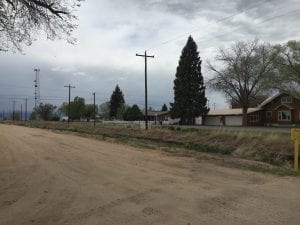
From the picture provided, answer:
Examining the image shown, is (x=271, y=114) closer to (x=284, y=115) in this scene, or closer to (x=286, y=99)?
(x=284, y=115)

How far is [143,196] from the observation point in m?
9.57

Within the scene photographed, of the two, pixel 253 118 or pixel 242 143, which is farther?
pixel 253 118

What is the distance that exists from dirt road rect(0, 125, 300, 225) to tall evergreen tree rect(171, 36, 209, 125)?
6030 centimetres

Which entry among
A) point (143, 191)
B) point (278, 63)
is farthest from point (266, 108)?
point (143, 191)

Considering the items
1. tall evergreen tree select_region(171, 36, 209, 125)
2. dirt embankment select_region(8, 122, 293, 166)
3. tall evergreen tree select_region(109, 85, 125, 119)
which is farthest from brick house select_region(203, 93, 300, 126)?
tall evergreen tree select_region(109, 85, 125, 119)

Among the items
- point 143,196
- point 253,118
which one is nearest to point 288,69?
point 253,118

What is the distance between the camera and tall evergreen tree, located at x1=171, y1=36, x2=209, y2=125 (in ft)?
247

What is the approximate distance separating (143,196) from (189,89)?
219 ft

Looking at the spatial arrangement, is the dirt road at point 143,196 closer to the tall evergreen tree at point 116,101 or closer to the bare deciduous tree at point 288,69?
the bare deciduous tree at point 288,69

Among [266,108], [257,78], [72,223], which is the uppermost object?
[257,78]

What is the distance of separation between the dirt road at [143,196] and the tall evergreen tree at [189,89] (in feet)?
198

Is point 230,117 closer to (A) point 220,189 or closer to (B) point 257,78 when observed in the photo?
(B) point 257,78

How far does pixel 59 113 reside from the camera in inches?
6299

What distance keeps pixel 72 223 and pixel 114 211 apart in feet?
3.49
